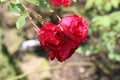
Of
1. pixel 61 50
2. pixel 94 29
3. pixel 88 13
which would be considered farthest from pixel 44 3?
Answer: pixel 88 13

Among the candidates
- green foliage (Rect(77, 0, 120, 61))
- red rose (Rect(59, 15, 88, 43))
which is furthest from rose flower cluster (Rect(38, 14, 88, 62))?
green foliage (Rect(77, 0, 120, 61))

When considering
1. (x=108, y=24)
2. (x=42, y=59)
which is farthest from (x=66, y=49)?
(x=42, y=59)

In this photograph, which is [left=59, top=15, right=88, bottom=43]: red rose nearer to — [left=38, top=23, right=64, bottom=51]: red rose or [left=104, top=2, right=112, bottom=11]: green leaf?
[left=38, top=23, right=64, bottom=51]: red rose

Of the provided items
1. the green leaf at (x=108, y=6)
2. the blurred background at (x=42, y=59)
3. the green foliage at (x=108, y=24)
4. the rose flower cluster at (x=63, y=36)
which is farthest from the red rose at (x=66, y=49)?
the blurred background at (x=42, y=59)

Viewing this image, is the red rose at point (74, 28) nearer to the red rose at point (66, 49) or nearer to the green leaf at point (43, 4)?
the red rose at point (66, 49)

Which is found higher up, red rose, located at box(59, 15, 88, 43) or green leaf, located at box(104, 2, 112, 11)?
red rose, located at box(59, 15, 88, 43)

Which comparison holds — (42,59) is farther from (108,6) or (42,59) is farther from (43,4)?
(43,4)
